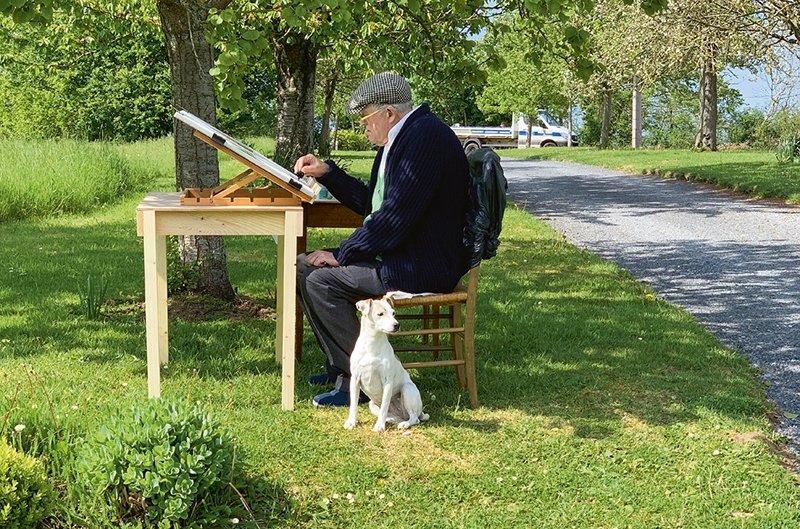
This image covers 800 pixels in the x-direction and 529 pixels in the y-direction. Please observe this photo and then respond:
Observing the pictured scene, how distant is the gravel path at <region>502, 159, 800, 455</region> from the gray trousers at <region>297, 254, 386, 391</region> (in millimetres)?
2223

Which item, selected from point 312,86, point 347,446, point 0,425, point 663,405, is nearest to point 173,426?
point 0,425

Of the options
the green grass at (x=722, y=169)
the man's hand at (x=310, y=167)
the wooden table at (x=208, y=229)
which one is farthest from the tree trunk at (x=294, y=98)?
the wooden table at (x=208, y=229)

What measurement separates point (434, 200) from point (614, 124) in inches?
2265

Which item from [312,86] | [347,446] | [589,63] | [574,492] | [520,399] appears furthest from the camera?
[312,86]

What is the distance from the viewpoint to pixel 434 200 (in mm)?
4605

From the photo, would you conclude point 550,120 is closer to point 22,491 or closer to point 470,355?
point 470,355

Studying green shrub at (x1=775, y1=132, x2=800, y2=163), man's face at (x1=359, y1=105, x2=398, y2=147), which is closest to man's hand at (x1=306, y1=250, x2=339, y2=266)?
man's face at (x1=359, y1=105, x2=398, y2=147)

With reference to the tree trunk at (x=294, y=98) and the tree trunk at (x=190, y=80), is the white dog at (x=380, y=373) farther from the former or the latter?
the tree trunk at (x=294, y=98)

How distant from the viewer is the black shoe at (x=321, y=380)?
5.09 metres

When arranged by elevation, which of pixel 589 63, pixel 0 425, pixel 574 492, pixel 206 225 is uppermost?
pixel 589 63

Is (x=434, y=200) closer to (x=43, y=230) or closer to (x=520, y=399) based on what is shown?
(x=520, y=399)

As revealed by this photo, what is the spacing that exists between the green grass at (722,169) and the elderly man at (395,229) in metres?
12.1

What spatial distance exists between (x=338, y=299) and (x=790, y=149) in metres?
18.4

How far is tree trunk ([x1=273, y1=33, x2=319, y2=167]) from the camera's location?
45.8 feet
